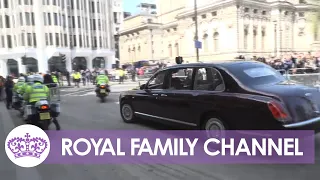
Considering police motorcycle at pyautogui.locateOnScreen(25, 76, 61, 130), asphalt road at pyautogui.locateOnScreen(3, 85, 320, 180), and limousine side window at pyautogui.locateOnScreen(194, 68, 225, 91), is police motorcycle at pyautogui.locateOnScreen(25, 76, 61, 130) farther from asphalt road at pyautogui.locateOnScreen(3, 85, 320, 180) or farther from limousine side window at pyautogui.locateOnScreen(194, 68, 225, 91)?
limousine side window at pyautogui.locateOnScreen(194, 68, 225, 91)

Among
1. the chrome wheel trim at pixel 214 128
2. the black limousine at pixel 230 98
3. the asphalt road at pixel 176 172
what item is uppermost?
the black limousine at pixel 230 98

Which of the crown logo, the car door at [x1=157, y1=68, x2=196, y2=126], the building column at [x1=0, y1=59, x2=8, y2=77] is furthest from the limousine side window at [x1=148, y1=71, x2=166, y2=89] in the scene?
the building column at [x1=0, y1=59, x2=8, y2=77]

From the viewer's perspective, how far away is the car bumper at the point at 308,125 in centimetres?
527

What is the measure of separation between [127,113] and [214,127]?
3455mm

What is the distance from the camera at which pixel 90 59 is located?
6122cm

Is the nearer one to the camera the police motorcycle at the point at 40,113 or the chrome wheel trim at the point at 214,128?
the chrome wheel trim at the point at 214,128

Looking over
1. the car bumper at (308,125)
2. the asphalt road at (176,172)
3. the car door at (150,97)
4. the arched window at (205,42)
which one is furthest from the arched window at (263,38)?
the asphalt road at (176,172)

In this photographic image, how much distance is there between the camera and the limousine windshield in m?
6.01

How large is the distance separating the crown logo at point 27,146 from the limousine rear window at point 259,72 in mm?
4154

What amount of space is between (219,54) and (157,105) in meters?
59.7

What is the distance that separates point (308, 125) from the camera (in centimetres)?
539

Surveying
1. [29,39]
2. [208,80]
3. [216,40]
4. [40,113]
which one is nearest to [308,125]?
Result: [208,80]

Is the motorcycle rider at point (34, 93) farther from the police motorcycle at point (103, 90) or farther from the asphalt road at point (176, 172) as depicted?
the police motorcycle at point (103, 90)

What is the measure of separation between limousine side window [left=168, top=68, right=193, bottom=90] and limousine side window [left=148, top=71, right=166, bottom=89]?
0.98ft
